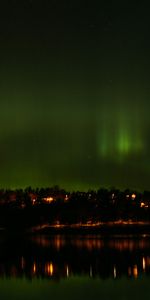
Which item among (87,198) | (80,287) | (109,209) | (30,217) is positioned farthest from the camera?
(87,198)

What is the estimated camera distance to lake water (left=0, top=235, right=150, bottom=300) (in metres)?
33.4

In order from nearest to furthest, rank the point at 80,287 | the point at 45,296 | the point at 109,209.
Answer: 1. the point at 45,296
2. the point at 80,287
3. the point at 109,209

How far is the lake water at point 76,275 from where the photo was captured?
33375 mm

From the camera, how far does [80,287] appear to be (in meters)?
35.5

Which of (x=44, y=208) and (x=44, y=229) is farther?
(x=44, y=208)

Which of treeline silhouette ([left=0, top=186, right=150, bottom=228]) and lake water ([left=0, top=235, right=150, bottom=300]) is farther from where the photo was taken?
treeline silhouette ([left=0, top=186, right=150, bottom=228])

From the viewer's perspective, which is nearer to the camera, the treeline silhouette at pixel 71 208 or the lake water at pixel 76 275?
the lake water at pixel 76 275

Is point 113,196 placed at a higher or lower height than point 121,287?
higher

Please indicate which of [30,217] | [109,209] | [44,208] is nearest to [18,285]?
[30,217]

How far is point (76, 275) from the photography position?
132ft

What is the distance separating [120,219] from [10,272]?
10713cm

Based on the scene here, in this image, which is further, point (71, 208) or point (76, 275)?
point (71, 208)

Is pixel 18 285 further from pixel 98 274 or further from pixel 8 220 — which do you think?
pixel 8 220

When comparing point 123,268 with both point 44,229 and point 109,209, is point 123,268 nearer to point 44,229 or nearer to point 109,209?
point 44,229
